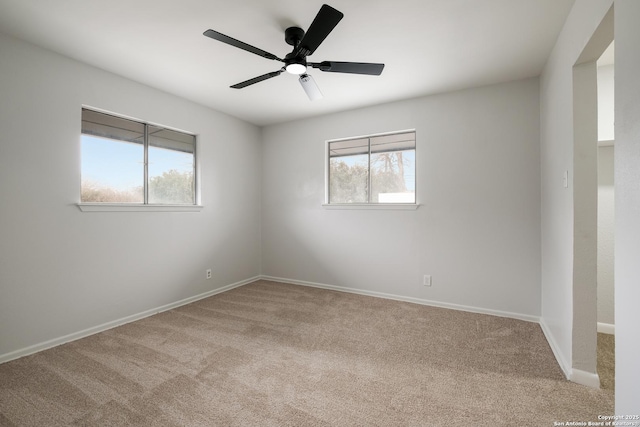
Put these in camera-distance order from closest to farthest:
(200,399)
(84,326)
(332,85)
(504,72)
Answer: (200,399) → (84,326) → (504,72) → (332,85)

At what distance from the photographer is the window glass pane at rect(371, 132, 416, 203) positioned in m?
3.73

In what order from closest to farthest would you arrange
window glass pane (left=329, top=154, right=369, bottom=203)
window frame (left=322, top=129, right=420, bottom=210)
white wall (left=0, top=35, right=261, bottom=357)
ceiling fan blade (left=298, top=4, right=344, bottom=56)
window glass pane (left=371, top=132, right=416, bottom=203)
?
ceiling fan blade (left=298, top=4, right=344, bottom=56) < white wall (left=0, top=35, right=261, bottom=357) < window frame (left=322, top=129, right=420, bottom=210) < window glass pane (left=371, top=132, right=416, bottom=203) < window glass pane (left=329, top=154, right=369, bottom=203)

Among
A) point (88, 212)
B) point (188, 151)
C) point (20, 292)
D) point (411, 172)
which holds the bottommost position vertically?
point (20, 292)

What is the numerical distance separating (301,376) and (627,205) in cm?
205

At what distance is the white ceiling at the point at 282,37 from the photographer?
1.97 m

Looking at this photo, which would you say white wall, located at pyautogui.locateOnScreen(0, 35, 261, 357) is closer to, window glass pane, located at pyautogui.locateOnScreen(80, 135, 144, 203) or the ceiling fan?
window glass pane, located at pyautogui.locateOnScreen(80, 135, 144, 203)

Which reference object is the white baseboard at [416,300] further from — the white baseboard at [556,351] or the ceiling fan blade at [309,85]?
the ceiling fan blade at [309,85]

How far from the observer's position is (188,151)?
3783 mm

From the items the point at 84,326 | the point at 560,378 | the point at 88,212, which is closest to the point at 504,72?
the point at 560,378

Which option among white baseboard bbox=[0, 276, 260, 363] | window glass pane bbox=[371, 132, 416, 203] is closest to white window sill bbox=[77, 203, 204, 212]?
white baseboard bbox=[0, 276, 260, 363]

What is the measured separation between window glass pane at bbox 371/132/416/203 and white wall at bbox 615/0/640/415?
8.02 feet

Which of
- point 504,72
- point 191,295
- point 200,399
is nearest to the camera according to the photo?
point 200,399

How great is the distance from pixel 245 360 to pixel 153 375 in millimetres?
645

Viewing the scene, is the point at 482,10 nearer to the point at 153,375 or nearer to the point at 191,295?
the point at 153,375
